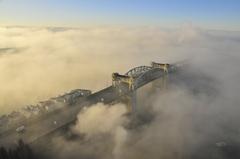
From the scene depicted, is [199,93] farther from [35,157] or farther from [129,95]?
[35,157]

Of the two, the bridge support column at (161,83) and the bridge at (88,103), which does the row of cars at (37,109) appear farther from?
the bridge support column at (161,83)

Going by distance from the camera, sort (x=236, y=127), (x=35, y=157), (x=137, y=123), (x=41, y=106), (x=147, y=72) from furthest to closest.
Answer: (x=147, y=72), (x=137, y=123), (x=236, y=127), (x=41, y=106), (x=35, y=157)

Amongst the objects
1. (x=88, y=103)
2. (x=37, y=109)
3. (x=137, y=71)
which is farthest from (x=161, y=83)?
(x=37, y=109)

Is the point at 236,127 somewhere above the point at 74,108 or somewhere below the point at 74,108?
below

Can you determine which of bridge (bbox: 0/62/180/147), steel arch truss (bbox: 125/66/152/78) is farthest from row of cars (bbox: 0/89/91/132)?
steel arch truss (bbox: 125/66/152/78)

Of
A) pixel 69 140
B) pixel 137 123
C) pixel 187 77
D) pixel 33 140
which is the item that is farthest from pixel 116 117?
pixel 187 77

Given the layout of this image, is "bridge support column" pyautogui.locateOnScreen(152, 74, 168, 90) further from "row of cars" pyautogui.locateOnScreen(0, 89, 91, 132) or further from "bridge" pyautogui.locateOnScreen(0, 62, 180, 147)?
"row of cars" pyautogui.locateOnScreen(0, 89, 91, 132)

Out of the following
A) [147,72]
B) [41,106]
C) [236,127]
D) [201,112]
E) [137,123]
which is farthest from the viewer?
[147,72]
